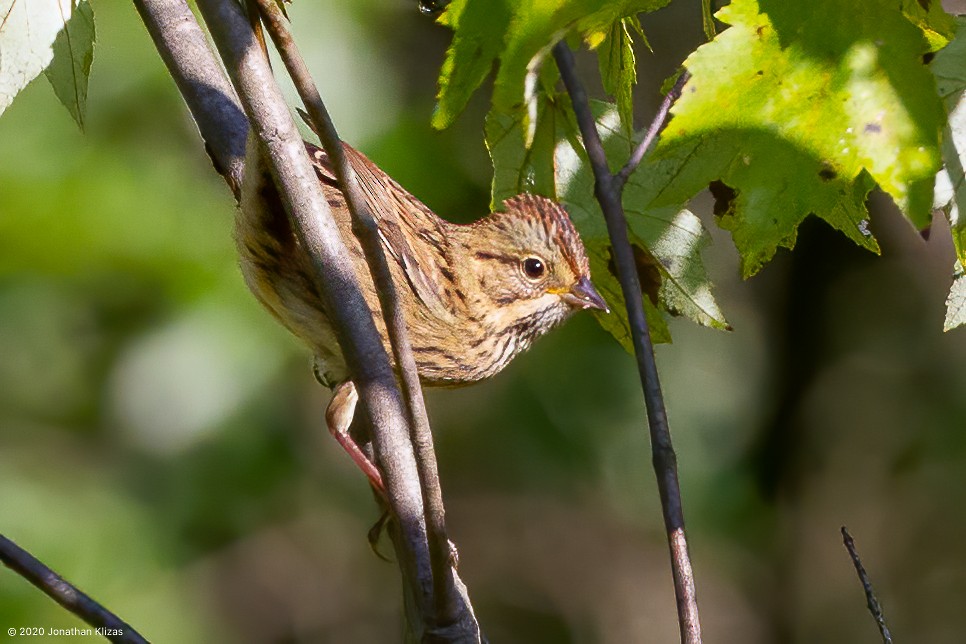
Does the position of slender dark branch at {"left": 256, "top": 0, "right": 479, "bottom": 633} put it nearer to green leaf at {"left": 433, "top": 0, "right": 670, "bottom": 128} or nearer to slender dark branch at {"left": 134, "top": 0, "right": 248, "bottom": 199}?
green leaf at {"left": 433, "top": 0, "right": 670, "bottom": 128}

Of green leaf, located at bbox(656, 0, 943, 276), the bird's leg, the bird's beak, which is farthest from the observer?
the bird's beak

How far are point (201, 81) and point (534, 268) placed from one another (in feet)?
4.82

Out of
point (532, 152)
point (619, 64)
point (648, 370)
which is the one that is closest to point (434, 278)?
point (532, 152)

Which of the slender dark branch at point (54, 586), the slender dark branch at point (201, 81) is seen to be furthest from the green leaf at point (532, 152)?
the slender dark branch at point (54, 586)

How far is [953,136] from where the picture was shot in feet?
7.25

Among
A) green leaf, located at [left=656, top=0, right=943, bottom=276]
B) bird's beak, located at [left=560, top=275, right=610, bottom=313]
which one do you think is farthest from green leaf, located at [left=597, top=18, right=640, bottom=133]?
bird's beak, located at [left=560, top=275, right=610, bottom=313]

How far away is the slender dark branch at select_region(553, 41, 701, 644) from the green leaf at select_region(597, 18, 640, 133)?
0.07 metres

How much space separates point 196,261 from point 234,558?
7.69 ft

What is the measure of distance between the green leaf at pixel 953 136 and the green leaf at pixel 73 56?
1.63 m

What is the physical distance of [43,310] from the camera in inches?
212

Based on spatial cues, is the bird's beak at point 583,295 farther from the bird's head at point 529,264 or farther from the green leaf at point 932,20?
the green leaf at point 932,20

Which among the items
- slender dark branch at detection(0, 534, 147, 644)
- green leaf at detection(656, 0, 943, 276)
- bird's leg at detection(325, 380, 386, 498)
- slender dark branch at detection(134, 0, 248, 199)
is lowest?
→ slender dark branch at detection(0, 534, 147, 644)

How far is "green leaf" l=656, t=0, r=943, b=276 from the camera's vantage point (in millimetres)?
2020

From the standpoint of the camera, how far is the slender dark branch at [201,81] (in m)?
3.02
